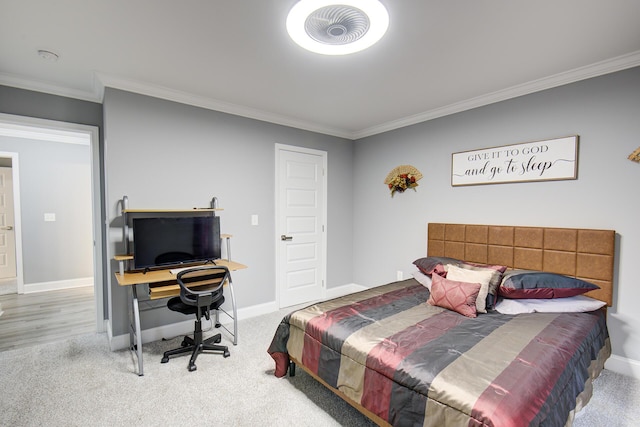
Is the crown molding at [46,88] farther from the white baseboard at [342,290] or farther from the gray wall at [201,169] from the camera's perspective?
the white baseboard at [342,290]

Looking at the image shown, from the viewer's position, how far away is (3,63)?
7.76ft

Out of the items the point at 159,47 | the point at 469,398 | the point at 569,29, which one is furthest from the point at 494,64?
the point at 159,47

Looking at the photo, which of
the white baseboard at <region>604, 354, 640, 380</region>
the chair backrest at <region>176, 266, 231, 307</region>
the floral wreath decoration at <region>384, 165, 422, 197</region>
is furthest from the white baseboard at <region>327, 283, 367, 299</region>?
the white baseboard at <region>604, 354, 640, 380</region>

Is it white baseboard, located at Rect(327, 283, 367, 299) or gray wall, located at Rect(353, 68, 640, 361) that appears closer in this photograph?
gray wall, located at Rect(353, 68, 640, 361)

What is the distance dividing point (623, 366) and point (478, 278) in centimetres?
135

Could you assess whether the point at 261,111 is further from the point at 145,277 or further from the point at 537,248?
the point at 537,248

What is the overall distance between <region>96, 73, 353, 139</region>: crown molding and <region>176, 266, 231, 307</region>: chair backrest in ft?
5.76

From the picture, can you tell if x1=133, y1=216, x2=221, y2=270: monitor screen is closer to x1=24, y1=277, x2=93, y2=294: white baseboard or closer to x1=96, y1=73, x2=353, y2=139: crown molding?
x1=96, y1=73, x2=353, y2=139: crown molding

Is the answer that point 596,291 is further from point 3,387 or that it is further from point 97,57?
point 3,387

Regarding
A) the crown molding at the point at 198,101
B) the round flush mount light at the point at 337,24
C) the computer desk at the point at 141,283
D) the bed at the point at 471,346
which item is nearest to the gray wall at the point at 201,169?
the crown molding at the point at 198,101

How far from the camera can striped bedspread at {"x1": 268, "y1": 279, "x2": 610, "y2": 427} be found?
1.28 meters

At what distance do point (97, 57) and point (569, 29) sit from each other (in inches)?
133

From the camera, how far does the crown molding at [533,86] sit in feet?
7.45

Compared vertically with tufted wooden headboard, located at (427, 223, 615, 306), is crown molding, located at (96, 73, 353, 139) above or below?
above
